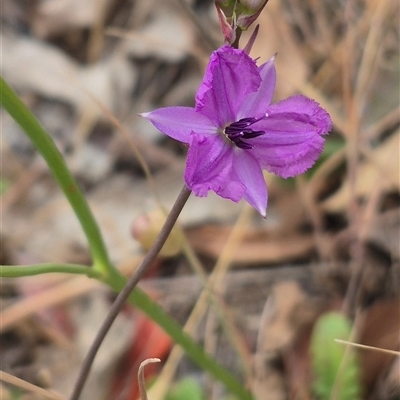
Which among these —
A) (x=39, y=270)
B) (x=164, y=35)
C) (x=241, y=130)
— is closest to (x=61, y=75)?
(x=164, y=35)

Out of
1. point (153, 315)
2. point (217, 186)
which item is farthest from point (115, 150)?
point (217, 186)

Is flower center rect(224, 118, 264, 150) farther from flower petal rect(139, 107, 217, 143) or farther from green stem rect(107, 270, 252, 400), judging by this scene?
green stem rect(107, 270, 252, 400)

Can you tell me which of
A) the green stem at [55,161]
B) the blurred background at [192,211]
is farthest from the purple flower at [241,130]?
the blurred background at [192,211]

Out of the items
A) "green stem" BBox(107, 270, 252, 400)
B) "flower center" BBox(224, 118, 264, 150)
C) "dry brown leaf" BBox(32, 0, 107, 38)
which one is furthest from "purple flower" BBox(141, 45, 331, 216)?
"dry brown leaf" BBox(32, 0, 107, 38)

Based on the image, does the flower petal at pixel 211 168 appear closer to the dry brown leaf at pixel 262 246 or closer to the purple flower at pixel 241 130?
the purple flower at pixel 241 130

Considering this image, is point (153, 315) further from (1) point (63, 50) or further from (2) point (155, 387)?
(1) point (63, 50)
